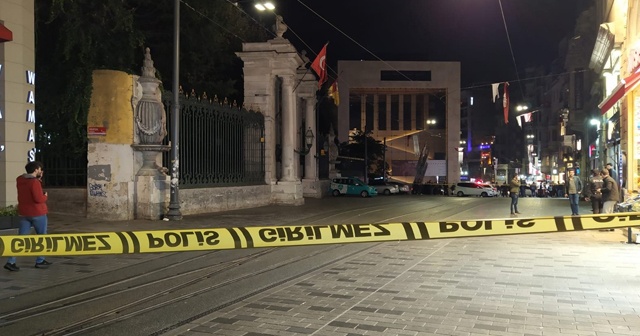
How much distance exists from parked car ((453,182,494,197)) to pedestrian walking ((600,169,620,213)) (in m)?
29.6

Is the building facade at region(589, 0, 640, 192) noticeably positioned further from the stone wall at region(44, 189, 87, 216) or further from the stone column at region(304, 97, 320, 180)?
the stone wall at region(44, 189, 87, 216)

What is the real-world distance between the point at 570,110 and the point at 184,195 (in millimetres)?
37405

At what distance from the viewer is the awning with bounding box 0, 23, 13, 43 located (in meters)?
11.2

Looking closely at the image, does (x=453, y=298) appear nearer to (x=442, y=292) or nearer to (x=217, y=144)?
(x=442, y=292)

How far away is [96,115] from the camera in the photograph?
1537cm

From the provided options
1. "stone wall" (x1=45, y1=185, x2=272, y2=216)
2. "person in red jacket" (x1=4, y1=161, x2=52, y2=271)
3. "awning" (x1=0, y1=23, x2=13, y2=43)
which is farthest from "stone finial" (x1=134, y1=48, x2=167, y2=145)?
"person in red jacket" (x1=4, y1=161, x2=52, y2=271)

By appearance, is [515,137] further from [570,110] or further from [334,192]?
[334,192]

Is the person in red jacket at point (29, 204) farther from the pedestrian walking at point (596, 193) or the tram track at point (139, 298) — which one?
the pedestrian walking at point (596, 193)

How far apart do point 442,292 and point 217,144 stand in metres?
14.1

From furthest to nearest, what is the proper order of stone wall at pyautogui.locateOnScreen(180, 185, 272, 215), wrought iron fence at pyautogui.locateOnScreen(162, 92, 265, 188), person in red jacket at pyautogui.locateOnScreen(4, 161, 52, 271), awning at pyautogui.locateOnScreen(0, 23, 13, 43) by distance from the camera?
wrought iron fence at pyautogui.locateOnScreen(162, 92, 265, 188), stone wall at pyautogui.locateOnScreen(180, 185, 272, 215), awning at pyautogui.locateOnScreen(0, 23, 13, 43), person in red jacket at pyautogui.locateOnScreen(4, 161, 52, 271)

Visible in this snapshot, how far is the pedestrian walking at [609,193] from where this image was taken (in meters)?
12.8

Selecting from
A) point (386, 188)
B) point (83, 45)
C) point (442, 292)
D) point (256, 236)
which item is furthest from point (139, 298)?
point (386, 188)

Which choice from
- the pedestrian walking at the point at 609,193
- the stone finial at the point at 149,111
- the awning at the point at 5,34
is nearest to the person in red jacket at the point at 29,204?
the awning at the point at 5,34

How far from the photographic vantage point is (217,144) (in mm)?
19609
